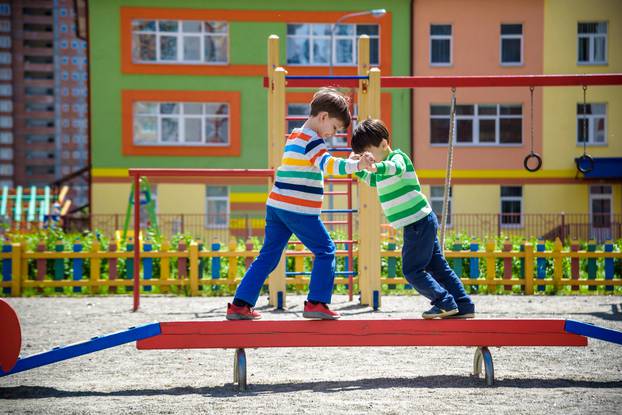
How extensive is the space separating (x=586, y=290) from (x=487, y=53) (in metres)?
15.2

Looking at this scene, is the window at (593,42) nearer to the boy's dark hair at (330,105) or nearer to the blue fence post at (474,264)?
the blue fence post at (474,264)

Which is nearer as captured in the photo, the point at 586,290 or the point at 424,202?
the point at 424,202

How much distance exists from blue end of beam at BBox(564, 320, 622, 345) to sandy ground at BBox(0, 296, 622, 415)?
0.31 meters

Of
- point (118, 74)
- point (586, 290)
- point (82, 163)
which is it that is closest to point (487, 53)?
point (118, 74)

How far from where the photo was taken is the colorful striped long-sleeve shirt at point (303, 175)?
→ 4594 millimetres

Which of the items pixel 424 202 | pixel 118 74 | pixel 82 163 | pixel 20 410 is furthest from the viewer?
pixel 82 163

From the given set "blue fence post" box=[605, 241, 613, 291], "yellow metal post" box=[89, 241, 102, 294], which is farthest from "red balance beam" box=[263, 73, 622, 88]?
"yellow metal post" box=[89, 241, 102, 294]

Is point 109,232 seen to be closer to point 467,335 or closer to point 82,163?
point 467,335

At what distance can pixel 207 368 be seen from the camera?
→ 5504 millimetres

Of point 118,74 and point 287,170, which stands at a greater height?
point 118,74

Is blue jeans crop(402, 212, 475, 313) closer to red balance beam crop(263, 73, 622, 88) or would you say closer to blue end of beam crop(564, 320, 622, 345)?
blue end of beam crop(564, 320, 622, 345)

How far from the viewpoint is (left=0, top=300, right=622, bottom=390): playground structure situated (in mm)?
4602

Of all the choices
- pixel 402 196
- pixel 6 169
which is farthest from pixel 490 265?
pixel 6 169

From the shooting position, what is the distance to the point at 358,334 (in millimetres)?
4664
